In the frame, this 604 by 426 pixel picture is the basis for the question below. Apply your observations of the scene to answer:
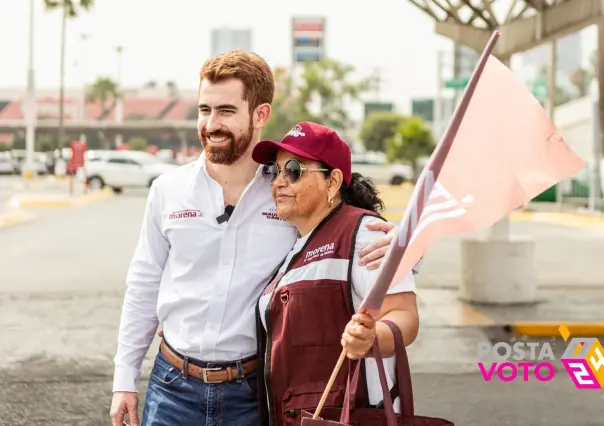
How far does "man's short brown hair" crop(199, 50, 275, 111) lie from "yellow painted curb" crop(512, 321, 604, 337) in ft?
23.1

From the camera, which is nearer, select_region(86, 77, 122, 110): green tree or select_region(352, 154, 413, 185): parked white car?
select_region(352, 154, 413, 185): parked white car

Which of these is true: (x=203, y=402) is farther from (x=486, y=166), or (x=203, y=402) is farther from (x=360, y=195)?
(x=486, y=166)

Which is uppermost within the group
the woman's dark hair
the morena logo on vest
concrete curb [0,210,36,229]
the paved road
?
the woman's dark hair

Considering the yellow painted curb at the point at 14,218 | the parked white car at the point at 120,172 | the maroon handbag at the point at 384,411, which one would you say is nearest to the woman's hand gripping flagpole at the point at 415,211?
the maroon handbag at the point at 384,411

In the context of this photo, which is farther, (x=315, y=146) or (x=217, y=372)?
(x=217, y=372)

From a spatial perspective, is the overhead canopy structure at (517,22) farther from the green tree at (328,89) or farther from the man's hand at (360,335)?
the green tree at (328,89)

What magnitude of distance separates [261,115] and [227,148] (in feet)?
0.49

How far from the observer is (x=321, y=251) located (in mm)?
2736

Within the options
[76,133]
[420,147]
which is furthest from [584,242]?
[76,133]

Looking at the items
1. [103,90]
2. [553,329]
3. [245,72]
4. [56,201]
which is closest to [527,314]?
[553,329]

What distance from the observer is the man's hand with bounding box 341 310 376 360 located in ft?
8.11

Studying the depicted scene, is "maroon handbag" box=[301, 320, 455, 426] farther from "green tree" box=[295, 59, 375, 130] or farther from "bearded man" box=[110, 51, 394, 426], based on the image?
"green tree" box=[295, 59, 375, 130]

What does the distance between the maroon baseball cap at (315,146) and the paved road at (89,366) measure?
4.12 m

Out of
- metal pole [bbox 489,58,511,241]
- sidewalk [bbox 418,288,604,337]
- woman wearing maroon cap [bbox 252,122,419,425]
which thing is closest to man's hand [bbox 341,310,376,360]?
woman wearing maroon cap [bbox 252,122,419,425]
